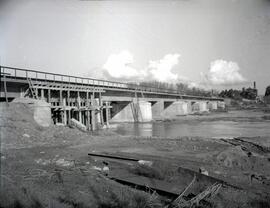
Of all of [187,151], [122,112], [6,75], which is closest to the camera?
[187,151]

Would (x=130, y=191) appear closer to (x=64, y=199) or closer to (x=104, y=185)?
(x=104, y=185)

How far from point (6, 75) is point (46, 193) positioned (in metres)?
17.7

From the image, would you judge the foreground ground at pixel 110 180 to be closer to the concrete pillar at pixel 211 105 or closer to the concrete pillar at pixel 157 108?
the concrete pillar at pixel 157 108

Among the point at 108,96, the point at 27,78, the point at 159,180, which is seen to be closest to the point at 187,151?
the point at 159,180

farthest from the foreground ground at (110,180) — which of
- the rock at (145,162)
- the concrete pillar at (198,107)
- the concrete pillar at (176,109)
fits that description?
the concrete pillar at (198,107)

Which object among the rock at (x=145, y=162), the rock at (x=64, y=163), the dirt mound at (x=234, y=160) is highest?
the rock at (x=64, y=163)

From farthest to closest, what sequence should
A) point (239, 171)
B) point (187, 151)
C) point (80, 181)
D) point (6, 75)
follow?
point (6, 75) < point (187, 151) < point (239, 171) < point (80, 181)

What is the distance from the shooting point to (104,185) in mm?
7469

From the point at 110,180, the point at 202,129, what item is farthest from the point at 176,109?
the point at 110,180

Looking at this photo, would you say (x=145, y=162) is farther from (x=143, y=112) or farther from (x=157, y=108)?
(x=157, y=108)

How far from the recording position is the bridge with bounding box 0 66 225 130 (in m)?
22.7

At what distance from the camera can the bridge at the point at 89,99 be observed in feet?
74.4

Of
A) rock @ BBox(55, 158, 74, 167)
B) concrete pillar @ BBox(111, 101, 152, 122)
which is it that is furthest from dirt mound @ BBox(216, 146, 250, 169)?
concrete pillar @ BBox(111, 101, 152, 122)

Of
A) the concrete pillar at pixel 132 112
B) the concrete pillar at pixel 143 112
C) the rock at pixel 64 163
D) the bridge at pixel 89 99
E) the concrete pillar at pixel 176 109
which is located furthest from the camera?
the concrete pillar at pixel 176 109
